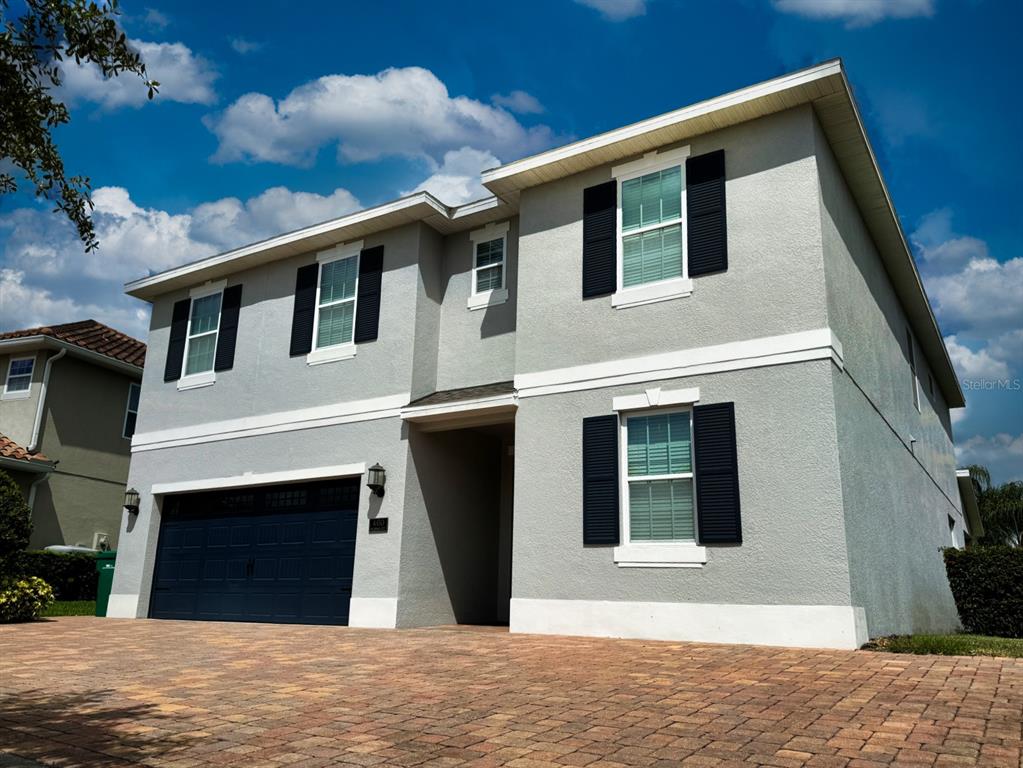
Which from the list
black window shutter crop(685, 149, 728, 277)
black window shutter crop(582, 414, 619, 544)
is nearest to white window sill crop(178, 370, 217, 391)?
black window shutter crop(582, 414, 619, 544)

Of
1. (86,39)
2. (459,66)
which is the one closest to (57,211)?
(86,39)

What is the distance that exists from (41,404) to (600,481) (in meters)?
16.2

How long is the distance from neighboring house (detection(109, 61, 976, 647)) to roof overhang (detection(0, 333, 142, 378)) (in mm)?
4948

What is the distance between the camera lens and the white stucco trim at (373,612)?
12.1 m

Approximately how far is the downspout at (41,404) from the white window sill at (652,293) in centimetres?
1590

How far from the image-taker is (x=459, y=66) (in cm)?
1132

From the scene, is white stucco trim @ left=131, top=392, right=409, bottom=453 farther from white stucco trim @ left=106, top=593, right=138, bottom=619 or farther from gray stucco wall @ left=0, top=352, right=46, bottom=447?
gray stucco wall @ left=0, top=352, right=46, bottom=447

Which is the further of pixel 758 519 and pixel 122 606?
pixel 122 606

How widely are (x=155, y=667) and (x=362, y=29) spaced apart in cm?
923

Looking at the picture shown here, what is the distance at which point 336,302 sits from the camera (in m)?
14.5

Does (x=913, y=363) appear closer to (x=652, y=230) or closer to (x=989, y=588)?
(x=989, y=588)

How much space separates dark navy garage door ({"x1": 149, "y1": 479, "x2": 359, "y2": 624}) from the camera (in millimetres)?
13234

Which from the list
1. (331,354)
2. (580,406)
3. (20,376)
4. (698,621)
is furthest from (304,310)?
(20,376)

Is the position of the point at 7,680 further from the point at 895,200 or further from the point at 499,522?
the point at 895,200
